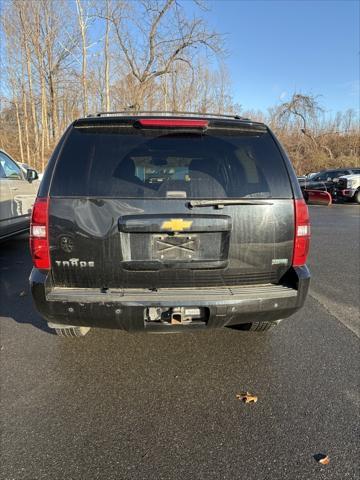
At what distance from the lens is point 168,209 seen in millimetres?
2297

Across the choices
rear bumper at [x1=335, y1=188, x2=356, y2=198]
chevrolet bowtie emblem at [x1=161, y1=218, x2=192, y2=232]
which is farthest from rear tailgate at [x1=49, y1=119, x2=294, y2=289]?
rear bumper at [x1=335, y1=188, x2=356, y2=198]

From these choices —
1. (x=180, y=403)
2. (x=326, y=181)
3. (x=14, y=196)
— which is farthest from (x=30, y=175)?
(x=326, y=181)

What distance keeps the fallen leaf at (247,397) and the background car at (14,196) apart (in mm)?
4897

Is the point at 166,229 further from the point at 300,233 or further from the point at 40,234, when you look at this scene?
the point at 300,233

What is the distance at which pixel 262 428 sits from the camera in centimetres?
219

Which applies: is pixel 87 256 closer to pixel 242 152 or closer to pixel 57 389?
pixel 57 389

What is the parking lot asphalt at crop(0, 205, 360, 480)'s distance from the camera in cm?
193

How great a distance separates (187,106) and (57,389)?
26.8 m

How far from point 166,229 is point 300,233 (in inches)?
39.4

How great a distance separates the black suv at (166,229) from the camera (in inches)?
90.2

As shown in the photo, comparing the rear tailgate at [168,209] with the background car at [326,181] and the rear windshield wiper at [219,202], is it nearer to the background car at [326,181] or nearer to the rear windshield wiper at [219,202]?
the rear windshield wiper at [219,202]

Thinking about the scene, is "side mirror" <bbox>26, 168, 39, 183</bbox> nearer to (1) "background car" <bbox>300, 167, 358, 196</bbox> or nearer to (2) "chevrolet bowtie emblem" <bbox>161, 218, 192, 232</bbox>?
(2) "chevrolet bowtie emblem" <bbox>161, 218, 192, 232</bbox>

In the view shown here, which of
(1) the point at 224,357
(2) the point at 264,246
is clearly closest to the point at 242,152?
(2) the point at 264,246

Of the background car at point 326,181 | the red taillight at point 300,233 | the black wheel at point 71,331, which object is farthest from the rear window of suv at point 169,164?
the background car at point 326,181
